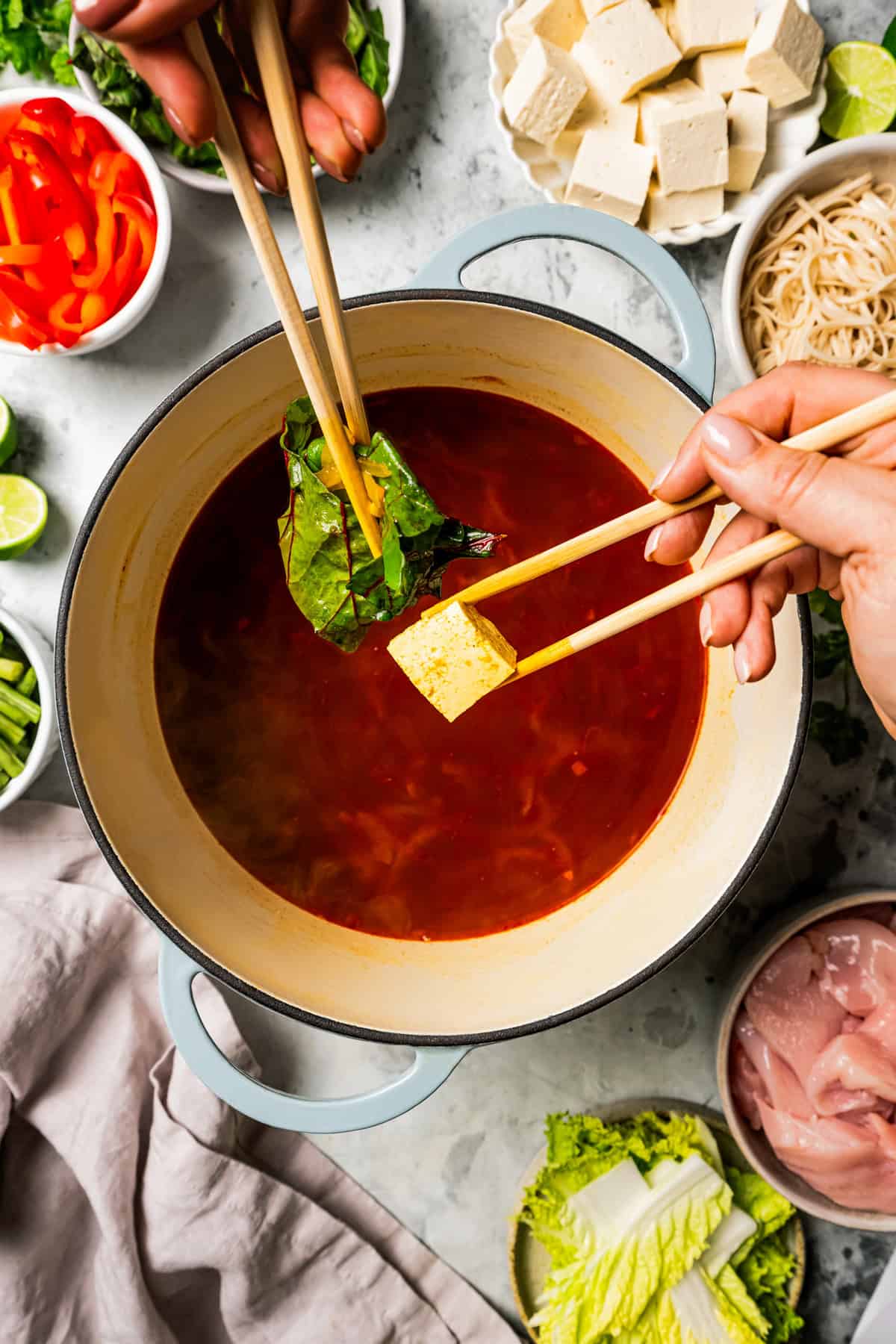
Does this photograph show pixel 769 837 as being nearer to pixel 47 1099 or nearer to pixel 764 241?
pixel 764 241

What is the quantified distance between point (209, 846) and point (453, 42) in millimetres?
1875

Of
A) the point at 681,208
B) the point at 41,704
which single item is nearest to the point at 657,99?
the point at 681,208

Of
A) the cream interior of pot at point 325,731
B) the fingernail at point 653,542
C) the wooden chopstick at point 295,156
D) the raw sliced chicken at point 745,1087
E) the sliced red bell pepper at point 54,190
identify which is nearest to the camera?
the wooden chopstick at point 295,156

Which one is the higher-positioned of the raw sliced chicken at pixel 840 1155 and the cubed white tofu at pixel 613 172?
the cubed white tofu at pixel 613 172

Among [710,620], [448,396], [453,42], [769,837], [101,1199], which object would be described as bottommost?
[101,1199]

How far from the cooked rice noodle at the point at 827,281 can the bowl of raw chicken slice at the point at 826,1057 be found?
1.23 m

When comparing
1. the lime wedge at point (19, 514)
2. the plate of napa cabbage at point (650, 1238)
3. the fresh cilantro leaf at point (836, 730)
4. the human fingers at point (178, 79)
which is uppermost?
the human fingers at point (178, 79)

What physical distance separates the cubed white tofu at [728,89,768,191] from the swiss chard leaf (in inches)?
44.3

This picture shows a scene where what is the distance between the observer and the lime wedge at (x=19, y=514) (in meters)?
2.37

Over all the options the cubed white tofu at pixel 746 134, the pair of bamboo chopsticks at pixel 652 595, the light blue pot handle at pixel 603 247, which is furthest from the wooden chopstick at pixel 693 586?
the cubed white tofu at pixel 746 134

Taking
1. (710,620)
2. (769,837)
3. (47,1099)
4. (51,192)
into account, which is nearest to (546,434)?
(710,620)

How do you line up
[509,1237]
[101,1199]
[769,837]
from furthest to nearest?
[509,1237], [101,1199], [769,837]

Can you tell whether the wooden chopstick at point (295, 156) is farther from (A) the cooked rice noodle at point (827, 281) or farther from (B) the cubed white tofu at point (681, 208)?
(A) the cooked rice noodle at point (827, 281)

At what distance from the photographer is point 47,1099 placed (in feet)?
8.18
